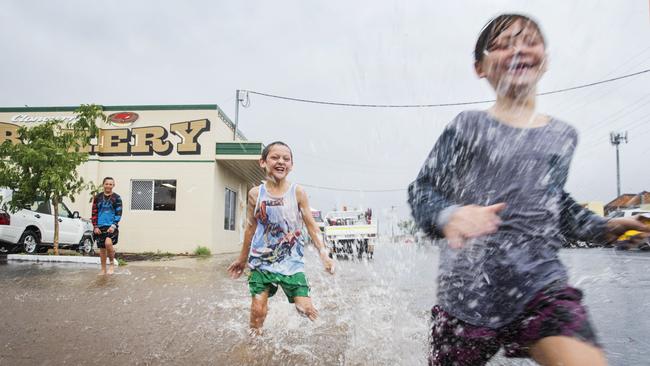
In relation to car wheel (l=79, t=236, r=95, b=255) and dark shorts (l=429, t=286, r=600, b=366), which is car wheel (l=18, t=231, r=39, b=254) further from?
dark shorts (l=429, t=286, r=600, b=366)

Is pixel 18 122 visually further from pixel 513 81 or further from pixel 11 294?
pixel 513 81

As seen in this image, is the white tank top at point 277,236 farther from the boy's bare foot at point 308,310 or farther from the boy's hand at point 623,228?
the boy's hand at point 623,228

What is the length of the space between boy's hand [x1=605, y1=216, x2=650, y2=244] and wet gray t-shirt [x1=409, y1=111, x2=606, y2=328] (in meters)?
0.03

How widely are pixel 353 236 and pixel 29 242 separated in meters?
10.4

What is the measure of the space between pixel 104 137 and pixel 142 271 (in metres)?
9.37

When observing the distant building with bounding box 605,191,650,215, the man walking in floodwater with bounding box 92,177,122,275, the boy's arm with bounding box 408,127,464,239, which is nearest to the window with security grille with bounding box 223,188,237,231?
the man walking in floodwater with bounding box 92,177,122,275

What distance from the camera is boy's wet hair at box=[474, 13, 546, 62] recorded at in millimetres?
1772

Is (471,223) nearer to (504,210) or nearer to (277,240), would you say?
(504,210)

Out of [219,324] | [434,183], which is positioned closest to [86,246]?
[219,324]

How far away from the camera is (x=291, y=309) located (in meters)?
5.65

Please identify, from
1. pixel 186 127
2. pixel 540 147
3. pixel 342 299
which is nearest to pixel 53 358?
pixel 540 147

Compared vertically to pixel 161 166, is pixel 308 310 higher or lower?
lower

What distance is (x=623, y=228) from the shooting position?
1.74 metres

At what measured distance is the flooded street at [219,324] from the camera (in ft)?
11.4
